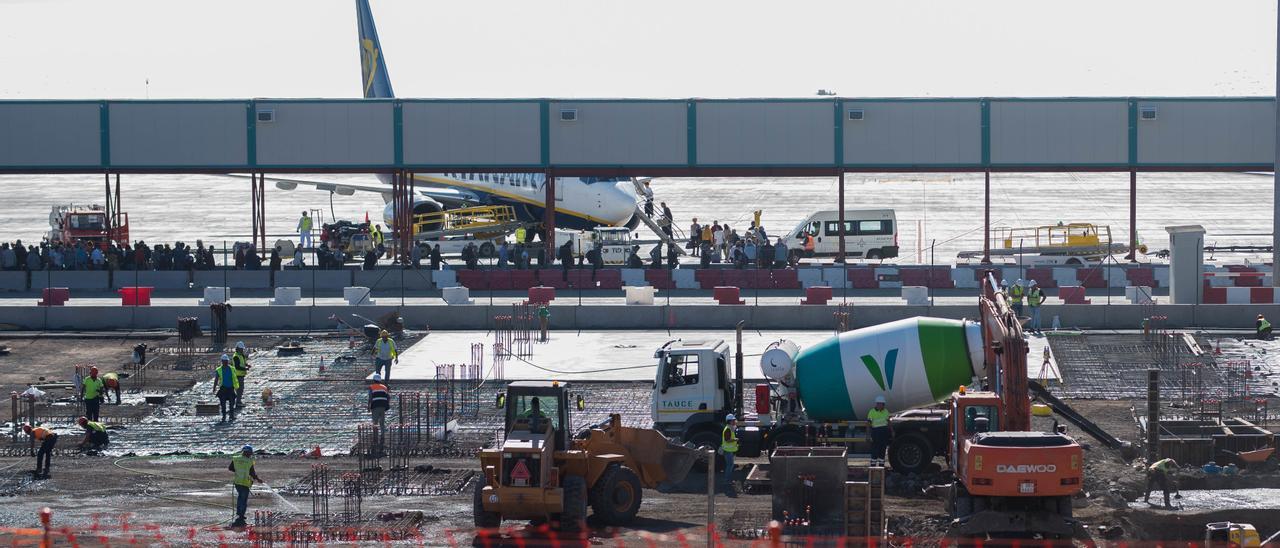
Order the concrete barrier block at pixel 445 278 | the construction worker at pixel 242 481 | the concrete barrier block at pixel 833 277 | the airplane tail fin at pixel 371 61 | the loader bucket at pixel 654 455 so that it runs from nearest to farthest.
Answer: the construction worker at pixel 242 481 < the loader bucket at pixel 654 455 < the concrete barrier block at pixel 833 277 < the concrete barrier block at pixel 445 278 < the airplane tail fin at pixel 371 61

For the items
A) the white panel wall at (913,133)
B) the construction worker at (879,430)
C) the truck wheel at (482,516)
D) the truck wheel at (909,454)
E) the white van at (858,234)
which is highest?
the white panel wall at (913,133)

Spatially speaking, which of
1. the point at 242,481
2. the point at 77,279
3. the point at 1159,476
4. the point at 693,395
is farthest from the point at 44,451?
the point at 77,279

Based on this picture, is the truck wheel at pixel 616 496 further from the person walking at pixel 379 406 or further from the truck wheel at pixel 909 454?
the person walking at pixel 379 406

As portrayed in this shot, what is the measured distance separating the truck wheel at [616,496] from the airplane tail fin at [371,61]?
51.3 meters

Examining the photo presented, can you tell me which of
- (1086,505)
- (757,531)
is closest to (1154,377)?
(1086,505)

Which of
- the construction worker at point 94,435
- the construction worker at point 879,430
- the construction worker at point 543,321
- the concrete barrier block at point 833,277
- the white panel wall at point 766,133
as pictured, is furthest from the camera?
the white panel wall at point 766,133

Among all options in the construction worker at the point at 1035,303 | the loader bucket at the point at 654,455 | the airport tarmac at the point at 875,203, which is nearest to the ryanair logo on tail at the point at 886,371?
the loader bucket at the point at 654,455

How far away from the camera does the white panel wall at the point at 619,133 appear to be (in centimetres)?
5206

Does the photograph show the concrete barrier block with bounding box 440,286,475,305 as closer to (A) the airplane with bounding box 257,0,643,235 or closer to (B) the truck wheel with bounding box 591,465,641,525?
(A) the airplane with bounding box 257,0,643,235

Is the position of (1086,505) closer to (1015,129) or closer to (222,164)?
(1015,129)

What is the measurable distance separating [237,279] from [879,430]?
30.4m

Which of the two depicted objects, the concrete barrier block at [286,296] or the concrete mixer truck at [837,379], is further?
the concrete barrier block at [286,296]

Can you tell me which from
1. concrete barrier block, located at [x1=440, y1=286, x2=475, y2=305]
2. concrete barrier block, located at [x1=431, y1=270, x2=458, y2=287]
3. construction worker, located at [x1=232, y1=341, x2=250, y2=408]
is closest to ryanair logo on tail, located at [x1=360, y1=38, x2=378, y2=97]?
concrete barrier block, located at [x1=431, y1=270, x2=458, y2=287]

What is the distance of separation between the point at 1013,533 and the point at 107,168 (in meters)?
41.3
